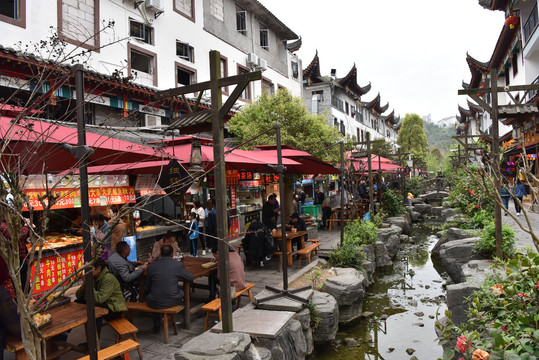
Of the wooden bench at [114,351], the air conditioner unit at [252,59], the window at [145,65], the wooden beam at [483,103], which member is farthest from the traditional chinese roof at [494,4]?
the wooden bench at [114,351]

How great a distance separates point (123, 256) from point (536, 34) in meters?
18.8

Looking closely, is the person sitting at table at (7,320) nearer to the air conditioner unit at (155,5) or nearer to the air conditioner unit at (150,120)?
the air conditioner unit at (150,120)

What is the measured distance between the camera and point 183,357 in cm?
379

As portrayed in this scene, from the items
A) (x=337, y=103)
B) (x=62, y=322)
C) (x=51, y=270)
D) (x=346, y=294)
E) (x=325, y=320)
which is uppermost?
(x=337, y=103)

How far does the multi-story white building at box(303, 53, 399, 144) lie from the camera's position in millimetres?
29328

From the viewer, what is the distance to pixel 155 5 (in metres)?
13.6

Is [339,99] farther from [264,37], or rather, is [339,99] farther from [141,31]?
[141,31]

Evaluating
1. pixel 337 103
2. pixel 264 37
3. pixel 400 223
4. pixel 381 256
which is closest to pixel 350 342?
pixel 381 256

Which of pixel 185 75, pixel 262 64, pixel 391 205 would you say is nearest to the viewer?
pixel 185 75

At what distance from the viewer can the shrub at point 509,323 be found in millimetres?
2914

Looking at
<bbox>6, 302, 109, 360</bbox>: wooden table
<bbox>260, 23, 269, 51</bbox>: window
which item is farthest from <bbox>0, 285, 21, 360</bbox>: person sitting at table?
<bbox>260, 23, 269, 51</bbox>: window

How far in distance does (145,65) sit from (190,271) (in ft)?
34.5

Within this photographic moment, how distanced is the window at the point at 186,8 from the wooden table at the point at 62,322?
45.8 feet

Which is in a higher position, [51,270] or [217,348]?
[51,270]
